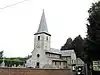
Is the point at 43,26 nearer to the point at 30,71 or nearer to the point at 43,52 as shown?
the point at 43,52

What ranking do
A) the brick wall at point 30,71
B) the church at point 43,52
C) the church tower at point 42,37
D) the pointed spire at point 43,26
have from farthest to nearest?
the pointed spire at point 43,26, the church tower at point 42,37, the church at point 43,52, the brick wall at point 30,71

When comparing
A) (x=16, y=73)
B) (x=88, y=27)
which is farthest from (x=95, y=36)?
(x=16, y=73)

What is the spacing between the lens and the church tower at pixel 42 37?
65.8m

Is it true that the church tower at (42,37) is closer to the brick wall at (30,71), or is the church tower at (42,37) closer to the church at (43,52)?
the church at (43,52)

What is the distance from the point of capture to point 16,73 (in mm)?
24406

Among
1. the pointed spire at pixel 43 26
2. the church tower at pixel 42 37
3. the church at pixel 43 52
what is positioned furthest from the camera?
the pointed spire at pixel 43 26

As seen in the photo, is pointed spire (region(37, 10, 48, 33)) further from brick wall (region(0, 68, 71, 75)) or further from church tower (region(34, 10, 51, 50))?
brick wall (region(0, 68, 71, 75))

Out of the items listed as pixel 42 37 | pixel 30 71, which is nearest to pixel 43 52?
pixel 42 37

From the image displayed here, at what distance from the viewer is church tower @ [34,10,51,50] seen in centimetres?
6581

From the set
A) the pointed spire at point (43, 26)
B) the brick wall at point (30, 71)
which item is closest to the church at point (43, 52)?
the pointed spire at point (43, 26)

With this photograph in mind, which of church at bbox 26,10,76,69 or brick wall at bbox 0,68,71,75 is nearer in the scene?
brick wall at bbox 0,68,71,75

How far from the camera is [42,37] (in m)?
65.9

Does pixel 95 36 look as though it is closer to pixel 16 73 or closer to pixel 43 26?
pixel 16 73

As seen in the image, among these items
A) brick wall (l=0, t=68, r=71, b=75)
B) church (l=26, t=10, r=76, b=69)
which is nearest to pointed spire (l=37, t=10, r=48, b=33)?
church (l=26, t=10, r=76, b=69)
